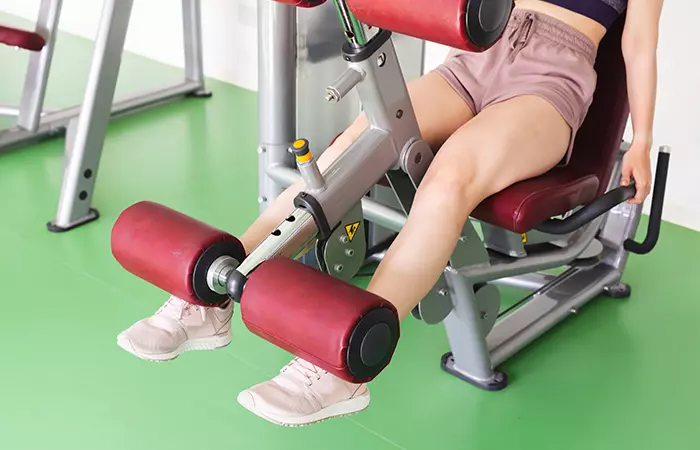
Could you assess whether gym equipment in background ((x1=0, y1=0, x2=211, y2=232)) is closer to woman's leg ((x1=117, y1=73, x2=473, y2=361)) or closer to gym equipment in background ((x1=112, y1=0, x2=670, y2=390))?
gym equipment in background ((x1=112, y1=0, x2=670, y2=390))

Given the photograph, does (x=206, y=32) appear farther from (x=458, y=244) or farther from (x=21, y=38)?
(x=458, y=244)

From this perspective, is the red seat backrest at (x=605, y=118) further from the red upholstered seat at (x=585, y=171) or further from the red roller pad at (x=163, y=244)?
the red roller pad at (x=163, y=244)

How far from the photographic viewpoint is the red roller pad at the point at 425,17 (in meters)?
1.10

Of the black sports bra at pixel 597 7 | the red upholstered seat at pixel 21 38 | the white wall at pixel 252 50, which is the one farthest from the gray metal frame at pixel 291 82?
the red upholstered seat at pixel 21 38

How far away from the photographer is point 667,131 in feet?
8.27

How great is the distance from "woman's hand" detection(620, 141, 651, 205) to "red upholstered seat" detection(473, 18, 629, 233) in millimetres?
60

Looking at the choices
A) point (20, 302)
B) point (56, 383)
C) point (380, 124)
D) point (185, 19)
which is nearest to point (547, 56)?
point (380, 124)

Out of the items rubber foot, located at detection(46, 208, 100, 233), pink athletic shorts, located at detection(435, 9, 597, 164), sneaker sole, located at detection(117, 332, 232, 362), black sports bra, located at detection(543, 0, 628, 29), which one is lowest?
rubber foot, located at detection(46, 208, 100, 233)

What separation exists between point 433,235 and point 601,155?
21.6 inches

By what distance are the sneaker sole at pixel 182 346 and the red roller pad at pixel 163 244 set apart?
107mm

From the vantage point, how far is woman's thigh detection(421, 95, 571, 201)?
1.43 m

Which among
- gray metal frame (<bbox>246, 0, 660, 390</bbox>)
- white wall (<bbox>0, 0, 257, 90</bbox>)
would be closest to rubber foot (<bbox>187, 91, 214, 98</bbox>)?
white wall (<bbox>0, 0, 257, 90</bbox>)

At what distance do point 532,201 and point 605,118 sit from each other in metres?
0.37

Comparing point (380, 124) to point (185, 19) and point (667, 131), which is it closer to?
point (667, 131)
